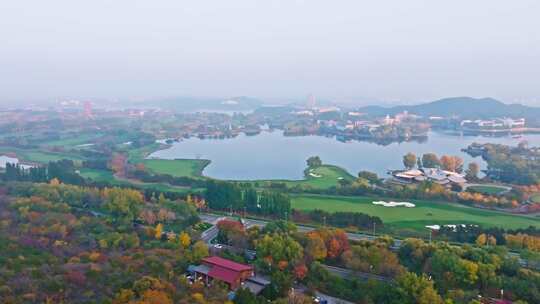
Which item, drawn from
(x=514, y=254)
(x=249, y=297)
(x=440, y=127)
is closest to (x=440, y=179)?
(x=514, y=254)

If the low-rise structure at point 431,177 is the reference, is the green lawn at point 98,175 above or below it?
below

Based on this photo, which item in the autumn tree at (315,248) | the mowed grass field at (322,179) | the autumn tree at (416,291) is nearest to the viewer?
the autumn tree at (416,291)

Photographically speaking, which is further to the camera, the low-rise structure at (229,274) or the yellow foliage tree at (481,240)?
the yellow foliage tree at (481,240)

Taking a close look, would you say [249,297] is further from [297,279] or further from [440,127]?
[440,127]

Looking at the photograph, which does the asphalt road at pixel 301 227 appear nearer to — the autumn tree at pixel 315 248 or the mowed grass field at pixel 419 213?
the mowed grass field at pixel 419 213

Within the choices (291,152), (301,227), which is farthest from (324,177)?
(291,152)

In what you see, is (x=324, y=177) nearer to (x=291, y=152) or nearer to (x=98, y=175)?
(x=291, y=152)

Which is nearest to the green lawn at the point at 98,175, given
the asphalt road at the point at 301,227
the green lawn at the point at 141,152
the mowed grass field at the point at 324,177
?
the green lawn at the point at 141,152
